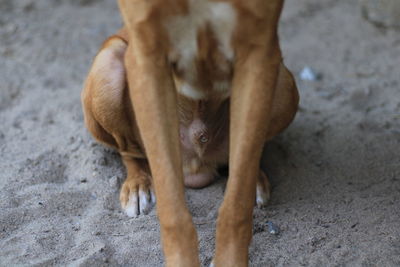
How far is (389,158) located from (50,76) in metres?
2.80

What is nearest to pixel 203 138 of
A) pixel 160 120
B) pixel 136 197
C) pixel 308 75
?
pixel 136 197

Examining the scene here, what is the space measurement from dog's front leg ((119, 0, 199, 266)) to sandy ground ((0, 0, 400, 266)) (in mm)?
376

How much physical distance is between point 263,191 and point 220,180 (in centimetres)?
34

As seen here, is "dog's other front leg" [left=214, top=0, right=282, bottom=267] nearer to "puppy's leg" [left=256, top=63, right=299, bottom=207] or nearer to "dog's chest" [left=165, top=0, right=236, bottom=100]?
"dog's chest" [left=165, top=0, right=236, bottom=100]

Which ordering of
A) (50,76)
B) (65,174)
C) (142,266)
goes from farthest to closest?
(50,76) < (65,174) < (142,266)

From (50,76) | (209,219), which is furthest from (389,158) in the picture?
(50,76)

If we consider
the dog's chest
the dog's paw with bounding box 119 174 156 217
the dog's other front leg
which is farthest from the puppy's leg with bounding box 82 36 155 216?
the dog's other front leg

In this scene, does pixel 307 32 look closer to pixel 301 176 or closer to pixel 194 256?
pixel 301 176

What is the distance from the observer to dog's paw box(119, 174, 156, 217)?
3662 mm

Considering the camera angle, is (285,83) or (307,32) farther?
(307,32)

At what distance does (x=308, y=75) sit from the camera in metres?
5.48

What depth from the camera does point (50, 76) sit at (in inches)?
210

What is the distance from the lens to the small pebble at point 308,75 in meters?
5.46

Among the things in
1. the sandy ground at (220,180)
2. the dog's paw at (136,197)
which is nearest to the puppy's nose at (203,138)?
the sandy ground at (220,180)
